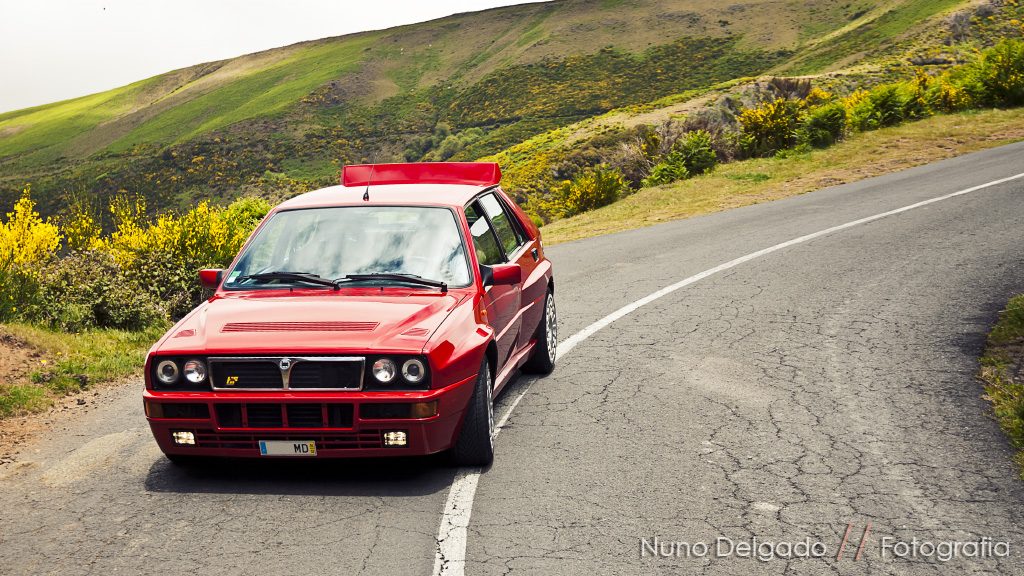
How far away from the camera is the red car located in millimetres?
4824

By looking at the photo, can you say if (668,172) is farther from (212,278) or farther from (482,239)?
(212,278)

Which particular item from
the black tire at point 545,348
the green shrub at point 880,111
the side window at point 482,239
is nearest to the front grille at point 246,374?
the side window at point 482,239

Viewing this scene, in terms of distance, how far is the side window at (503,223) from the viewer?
6.88 metres

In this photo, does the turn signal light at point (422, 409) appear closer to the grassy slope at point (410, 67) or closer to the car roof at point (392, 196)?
the car roof at point (392, 196)

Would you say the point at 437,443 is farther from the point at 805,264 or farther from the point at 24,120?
the point at 24,120

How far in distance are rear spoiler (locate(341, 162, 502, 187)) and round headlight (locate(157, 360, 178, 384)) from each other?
2.46 meters

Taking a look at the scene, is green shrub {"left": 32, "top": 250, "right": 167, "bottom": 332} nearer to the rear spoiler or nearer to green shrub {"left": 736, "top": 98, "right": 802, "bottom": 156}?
the rear spoiler

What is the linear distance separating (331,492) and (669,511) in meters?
1.79

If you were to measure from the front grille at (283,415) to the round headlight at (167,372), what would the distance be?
0.96 ft

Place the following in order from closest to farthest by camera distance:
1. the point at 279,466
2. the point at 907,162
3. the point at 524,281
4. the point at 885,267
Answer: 1. the point at 279,466
2. the point at 524,281
3. the point at 885,267
4. the point at 907,162

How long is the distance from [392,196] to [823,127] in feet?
65.5

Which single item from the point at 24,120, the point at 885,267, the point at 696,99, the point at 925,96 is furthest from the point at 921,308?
the point at 24,120

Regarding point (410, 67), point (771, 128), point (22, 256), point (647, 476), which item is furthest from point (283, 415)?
point (410, 67)

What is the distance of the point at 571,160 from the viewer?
171 ft
